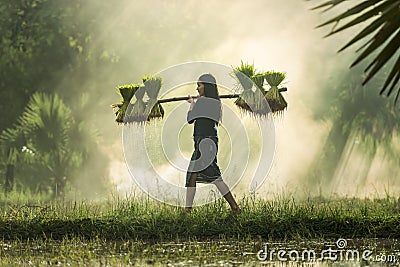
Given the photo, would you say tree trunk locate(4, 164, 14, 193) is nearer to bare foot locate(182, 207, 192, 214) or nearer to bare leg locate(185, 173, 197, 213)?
bare leg locate(185, 173, 197, 213)

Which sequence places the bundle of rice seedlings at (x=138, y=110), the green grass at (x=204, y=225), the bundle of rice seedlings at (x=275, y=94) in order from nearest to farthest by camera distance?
the green grass at (x=204, y=225) → the bundle of rice seedlings at (x=275, y=94) → the bundle of rice seedlings at (x=138, y=110)

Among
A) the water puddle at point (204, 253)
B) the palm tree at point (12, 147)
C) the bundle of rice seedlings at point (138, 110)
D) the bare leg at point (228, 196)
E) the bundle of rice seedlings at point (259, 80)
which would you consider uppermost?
the palm tree at point (12, 147)

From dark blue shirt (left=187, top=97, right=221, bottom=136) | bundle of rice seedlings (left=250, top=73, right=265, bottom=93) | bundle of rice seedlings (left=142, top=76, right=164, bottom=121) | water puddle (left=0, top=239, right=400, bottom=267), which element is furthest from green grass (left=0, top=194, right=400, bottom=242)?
bundle of rice seedlings (left=250, top=73, right=265, bottom=93)

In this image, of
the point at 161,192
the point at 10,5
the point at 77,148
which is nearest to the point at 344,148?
the point at 77,148

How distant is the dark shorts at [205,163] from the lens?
10805mm

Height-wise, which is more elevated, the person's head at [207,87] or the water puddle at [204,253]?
the person's head at [207,87]

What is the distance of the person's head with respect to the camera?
1106 centimetres

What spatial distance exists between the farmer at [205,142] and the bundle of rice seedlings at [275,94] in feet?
2.10

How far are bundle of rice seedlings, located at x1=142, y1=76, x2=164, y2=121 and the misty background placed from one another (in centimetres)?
1054

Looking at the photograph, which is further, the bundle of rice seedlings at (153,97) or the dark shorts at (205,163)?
the bundle of rice seedlings at (153,97)

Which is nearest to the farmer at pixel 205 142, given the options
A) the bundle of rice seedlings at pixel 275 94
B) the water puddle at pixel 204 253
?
the bundle of rice seedlings at pixel 275 94

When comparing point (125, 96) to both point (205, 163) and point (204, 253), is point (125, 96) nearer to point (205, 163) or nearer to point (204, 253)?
point (205, 163)

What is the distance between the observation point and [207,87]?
36.4 ft

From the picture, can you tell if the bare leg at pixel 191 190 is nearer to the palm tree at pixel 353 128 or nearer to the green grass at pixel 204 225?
the green grass at pixel 204 225
